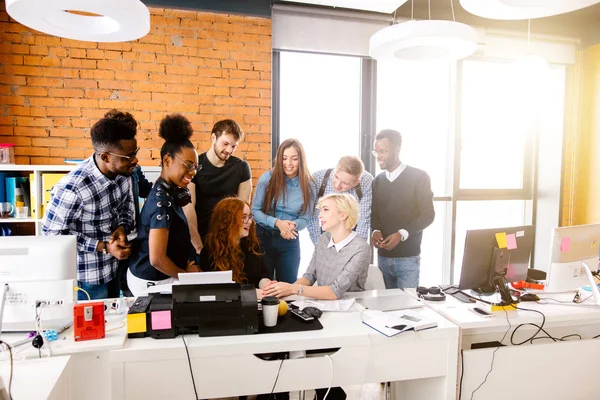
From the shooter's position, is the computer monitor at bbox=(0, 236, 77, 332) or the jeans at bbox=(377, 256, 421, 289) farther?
the jeans at bbox=(377, 256, 421, 289)

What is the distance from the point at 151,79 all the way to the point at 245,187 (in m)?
1.27

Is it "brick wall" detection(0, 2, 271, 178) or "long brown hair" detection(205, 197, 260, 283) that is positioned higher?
"brick wall" detection(0, 2, 271, 178)

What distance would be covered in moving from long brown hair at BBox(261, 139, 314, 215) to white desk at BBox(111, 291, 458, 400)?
58.0 inches

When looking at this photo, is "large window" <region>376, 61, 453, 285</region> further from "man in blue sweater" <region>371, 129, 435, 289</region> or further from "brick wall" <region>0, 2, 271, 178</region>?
"brick wall" <region>0, 2, 271, 178</region>

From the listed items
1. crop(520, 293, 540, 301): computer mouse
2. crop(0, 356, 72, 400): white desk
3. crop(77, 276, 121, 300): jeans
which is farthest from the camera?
crop(77, 276, 121, 300): jeans

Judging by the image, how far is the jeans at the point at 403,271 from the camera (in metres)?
3.51

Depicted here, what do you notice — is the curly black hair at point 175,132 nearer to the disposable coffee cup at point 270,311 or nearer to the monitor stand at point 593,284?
the disposable coffee cup at point 270,311

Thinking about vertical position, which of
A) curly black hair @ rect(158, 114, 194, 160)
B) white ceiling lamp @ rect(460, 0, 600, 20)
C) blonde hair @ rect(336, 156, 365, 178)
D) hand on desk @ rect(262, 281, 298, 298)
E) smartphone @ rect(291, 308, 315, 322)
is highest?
white ceiling lamp @ rect(460, 0, 600, 20)

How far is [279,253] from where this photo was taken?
338cm

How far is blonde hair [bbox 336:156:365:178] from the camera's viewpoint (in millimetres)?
3390

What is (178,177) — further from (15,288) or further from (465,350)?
(465,350)

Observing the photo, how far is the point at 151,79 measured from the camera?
3.63m

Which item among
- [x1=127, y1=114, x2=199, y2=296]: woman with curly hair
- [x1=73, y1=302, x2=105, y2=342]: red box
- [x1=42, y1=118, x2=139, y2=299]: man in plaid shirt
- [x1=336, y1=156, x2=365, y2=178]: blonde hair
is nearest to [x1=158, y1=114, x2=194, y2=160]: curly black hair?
[x1=127, y1=114, x2=199, y2=296]: woman with curly hair

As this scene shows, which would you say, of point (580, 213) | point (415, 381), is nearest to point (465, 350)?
point (415, 381)
